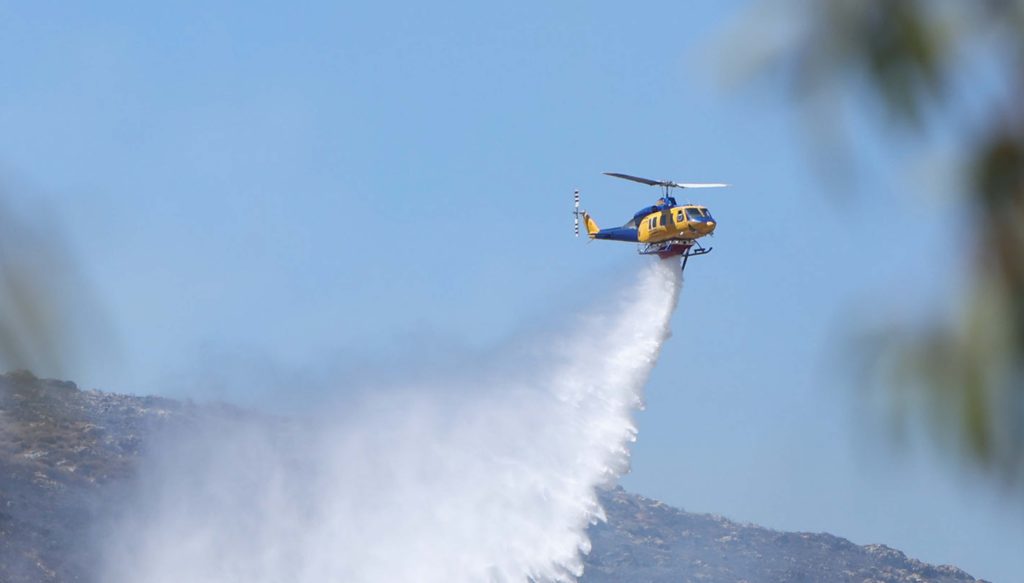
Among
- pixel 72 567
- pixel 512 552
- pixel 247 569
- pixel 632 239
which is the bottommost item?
pixel 72 567

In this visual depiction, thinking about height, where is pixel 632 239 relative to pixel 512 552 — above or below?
above

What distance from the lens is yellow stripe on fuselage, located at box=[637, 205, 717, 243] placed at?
5675 centimetres

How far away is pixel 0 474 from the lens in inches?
4616

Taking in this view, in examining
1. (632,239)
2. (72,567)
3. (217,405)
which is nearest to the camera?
(632,239)

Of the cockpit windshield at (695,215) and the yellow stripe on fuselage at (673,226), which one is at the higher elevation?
the cockpit windshield at (695,215)

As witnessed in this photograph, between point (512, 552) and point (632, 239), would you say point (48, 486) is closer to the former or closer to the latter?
point (512, 552)

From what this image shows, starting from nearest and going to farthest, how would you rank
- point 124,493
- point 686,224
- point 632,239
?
point 686,224
point 632,239
point 124,493

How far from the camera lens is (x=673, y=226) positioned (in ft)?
188

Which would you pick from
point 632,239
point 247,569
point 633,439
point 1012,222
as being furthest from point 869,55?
point 247,569

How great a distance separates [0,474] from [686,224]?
75750mm

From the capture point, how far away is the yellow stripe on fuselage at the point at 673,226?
56750mm

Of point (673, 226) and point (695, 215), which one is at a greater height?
point (695, 215)

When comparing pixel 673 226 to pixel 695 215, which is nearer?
pixel 695 215

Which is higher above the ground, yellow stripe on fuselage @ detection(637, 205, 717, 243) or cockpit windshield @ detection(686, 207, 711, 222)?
cockpit windshield @ detection(686, 207, 711, 222)
